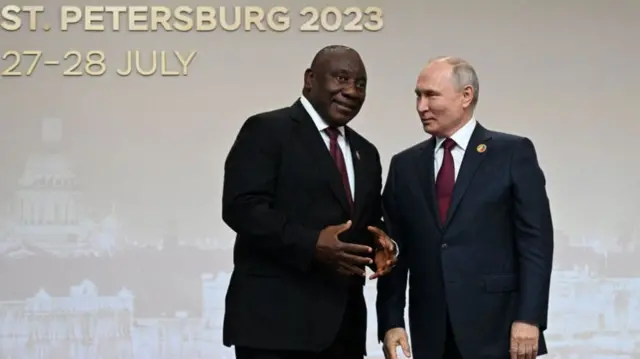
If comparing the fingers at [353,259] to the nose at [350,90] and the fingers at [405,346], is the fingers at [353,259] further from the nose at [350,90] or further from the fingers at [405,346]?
the nose at [350,90]

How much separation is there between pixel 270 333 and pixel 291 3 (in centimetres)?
229

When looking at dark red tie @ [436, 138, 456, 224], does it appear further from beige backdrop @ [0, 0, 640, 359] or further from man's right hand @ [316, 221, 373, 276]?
beige backdrop @ [0, 0, 640, 359]

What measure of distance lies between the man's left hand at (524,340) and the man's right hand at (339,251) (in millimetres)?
453

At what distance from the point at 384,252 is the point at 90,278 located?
86.8 inches

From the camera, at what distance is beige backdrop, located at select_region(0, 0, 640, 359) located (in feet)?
14.1

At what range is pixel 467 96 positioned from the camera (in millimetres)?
2559

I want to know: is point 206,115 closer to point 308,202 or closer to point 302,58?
point 302,58

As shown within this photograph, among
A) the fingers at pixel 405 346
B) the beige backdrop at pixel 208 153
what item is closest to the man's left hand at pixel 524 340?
the fingers at pixel 405 346

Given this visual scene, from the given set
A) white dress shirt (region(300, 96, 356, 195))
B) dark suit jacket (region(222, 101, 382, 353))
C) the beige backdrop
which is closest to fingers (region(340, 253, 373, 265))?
dark suit jacket (region(222, 101, 382, 353))

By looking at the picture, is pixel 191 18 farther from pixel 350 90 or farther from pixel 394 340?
pixel 394 340

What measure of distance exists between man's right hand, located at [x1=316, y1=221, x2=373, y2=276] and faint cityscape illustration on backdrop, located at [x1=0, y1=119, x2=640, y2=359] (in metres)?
2.11

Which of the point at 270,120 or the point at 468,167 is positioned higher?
the point at 270,120

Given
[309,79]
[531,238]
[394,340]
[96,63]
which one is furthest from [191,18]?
[531,238]

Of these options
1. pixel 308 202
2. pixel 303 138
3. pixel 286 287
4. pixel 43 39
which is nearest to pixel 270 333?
pixel 286 287
